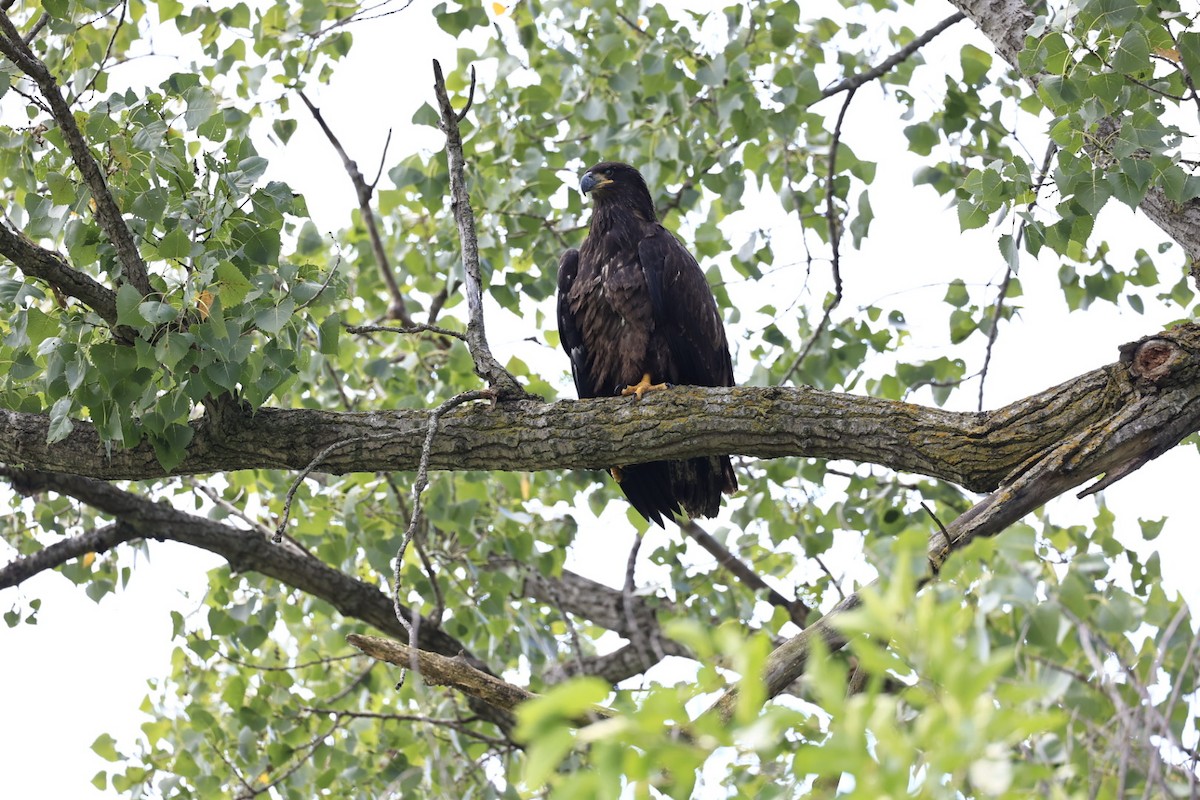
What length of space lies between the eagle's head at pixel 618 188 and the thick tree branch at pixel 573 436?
1801mm

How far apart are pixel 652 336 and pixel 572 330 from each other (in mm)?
485

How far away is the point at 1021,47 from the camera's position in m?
3.35

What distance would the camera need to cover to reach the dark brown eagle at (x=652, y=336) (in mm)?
4301

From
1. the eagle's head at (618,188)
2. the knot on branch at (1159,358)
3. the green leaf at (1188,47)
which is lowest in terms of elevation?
the knot on branch at (1159,358)

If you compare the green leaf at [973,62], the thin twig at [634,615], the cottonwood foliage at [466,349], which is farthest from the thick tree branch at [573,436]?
the thin twig at [634,615]

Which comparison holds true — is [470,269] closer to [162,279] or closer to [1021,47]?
[162,279]

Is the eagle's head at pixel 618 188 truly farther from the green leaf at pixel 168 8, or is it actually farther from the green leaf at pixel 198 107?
the green leaf at pixel 198 107

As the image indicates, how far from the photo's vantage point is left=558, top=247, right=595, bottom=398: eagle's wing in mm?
4715

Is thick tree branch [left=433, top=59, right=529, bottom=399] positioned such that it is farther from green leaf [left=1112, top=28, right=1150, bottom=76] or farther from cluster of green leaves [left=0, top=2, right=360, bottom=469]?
green leaf [left=1112, top=28, right=1150, bottom=76]

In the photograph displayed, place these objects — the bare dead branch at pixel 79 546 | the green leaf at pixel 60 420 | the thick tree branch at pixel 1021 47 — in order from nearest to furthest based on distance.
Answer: the green leaf at pixel 60 420
the thick tree branch at pixel 1021 47
the bare dead branch at pixel 79 546

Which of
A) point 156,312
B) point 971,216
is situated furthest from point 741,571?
point 156,312

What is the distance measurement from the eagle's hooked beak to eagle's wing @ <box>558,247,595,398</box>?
0.93 ft

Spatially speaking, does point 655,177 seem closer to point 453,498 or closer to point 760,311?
point 760,311

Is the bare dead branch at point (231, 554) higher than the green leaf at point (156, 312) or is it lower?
higher
